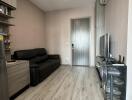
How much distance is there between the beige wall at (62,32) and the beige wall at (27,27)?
1.25 feet

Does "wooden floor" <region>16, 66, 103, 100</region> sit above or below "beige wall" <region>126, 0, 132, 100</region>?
below

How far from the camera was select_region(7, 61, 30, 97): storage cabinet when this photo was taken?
7.32ft

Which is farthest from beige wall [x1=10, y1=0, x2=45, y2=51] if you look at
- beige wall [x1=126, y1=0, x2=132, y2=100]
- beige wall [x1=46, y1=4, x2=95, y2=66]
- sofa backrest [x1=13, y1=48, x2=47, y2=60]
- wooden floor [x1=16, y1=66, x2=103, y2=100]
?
beige wall [x1=126, y1=0, x2=132, y2=100]

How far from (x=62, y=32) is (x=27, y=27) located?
190cm

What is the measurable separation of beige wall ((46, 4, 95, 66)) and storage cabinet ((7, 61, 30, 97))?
9.42 feet

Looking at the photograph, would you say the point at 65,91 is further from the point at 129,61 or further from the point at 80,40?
the point at 80,40

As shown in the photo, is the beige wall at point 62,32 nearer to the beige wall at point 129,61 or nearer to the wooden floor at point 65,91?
the wooden floor at point 65,91

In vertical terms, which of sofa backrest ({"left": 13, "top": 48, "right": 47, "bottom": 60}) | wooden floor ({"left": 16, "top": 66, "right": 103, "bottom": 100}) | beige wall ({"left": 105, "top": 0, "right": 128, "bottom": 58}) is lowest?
wooden floor ({"left": 16, "top": 66, "right": 103, "bottom": 100})

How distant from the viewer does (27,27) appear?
4137 mm

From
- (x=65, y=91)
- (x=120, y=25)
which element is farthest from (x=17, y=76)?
(x=120, y=25)

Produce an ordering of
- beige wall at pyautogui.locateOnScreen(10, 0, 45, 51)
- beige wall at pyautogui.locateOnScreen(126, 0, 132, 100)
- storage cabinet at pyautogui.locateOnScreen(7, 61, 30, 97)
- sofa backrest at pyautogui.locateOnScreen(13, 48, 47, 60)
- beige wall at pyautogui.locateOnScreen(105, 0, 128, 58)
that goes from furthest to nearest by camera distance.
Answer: beige wall at pyautogui.locateOnScreen(10, 0, 45, 51) → sofa backrest at pyautogui.locateOnScreen(13, 48, 47, 60) → storage cabinet at pyautogui.locateOnScreen(7, 61, 30, 97) → beige wall at pyautogui.locateOnScreen(105, 0, 128, 58) → beige wall at pyautogui.locateOnScreen(126, 0, 132, 100)

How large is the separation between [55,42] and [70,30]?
1029 mm

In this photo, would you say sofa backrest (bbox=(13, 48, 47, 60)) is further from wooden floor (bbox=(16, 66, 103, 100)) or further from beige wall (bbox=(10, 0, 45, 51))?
wooden floor (bbox=(16, 66, 103, 100))

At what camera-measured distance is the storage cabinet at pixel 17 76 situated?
223 centimetres
